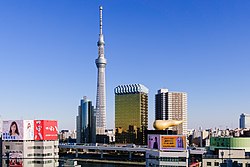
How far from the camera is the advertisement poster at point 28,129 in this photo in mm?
17234

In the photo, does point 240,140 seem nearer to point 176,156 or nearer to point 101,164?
point 176,156

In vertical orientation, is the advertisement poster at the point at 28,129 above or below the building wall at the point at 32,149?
above

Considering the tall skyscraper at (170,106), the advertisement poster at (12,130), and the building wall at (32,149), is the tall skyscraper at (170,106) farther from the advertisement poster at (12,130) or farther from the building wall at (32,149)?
the advertisement poster at (12,130)

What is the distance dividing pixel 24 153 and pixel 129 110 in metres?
26.3

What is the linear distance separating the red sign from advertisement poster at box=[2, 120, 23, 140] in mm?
715

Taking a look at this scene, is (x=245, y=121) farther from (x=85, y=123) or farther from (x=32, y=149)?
(x=32, y=149)

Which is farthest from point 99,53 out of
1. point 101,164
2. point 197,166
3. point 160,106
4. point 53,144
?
point 197,166

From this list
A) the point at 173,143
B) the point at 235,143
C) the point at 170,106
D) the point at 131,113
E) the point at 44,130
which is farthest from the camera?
the point at 170,106

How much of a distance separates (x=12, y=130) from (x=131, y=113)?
25697mm

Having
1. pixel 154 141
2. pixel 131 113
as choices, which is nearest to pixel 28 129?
pixel 154 141

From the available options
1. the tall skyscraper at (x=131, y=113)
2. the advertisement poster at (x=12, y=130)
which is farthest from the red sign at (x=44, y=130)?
the tall skyscraper at (x=131, y=113)

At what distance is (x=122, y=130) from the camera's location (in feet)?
140

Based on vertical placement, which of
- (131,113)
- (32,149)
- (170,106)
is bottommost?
(32,149)

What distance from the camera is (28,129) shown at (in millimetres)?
17328
